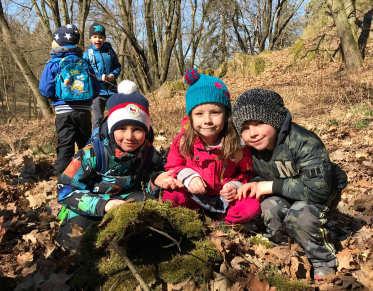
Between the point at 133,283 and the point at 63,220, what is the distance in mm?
1277

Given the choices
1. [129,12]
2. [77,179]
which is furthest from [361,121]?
[129,12]

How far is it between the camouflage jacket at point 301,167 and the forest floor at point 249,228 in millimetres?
435

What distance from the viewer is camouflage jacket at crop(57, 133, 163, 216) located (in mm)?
2980

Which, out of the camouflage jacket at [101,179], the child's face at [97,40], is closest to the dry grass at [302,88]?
the child's face at [97,40]

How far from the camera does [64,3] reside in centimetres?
1382

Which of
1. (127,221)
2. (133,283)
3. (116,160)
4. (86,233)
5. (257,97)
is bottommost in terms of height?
(133,283)

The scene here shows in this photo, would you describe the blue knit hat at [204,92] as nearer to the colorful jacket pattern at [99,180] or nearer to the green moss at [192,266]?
the colorful jacket pattern at [99,180]

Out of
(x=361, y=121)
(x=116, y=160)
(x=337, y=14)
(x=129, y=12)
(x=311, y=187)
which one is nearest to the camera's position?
(x=311, y=187)

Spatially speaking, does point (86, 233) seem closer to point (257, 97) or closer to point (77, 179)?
point (77, 179)

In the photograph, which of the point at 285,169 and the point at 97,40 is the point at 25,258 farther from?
the point at 97,40

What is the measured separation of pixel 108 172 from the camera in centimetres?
319

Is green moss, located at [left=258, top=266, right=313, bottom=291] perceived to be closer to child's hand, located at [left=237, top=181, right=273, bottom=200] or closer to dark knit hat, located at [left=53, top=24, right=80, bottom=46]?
child's hand, located at [left=237, top=181, right=273, bottom=200]

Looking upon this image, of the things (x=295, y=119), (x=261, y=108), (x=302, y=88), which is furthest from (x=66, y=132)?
(x=302, y=88)

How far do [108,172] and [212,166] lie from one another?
926mm
